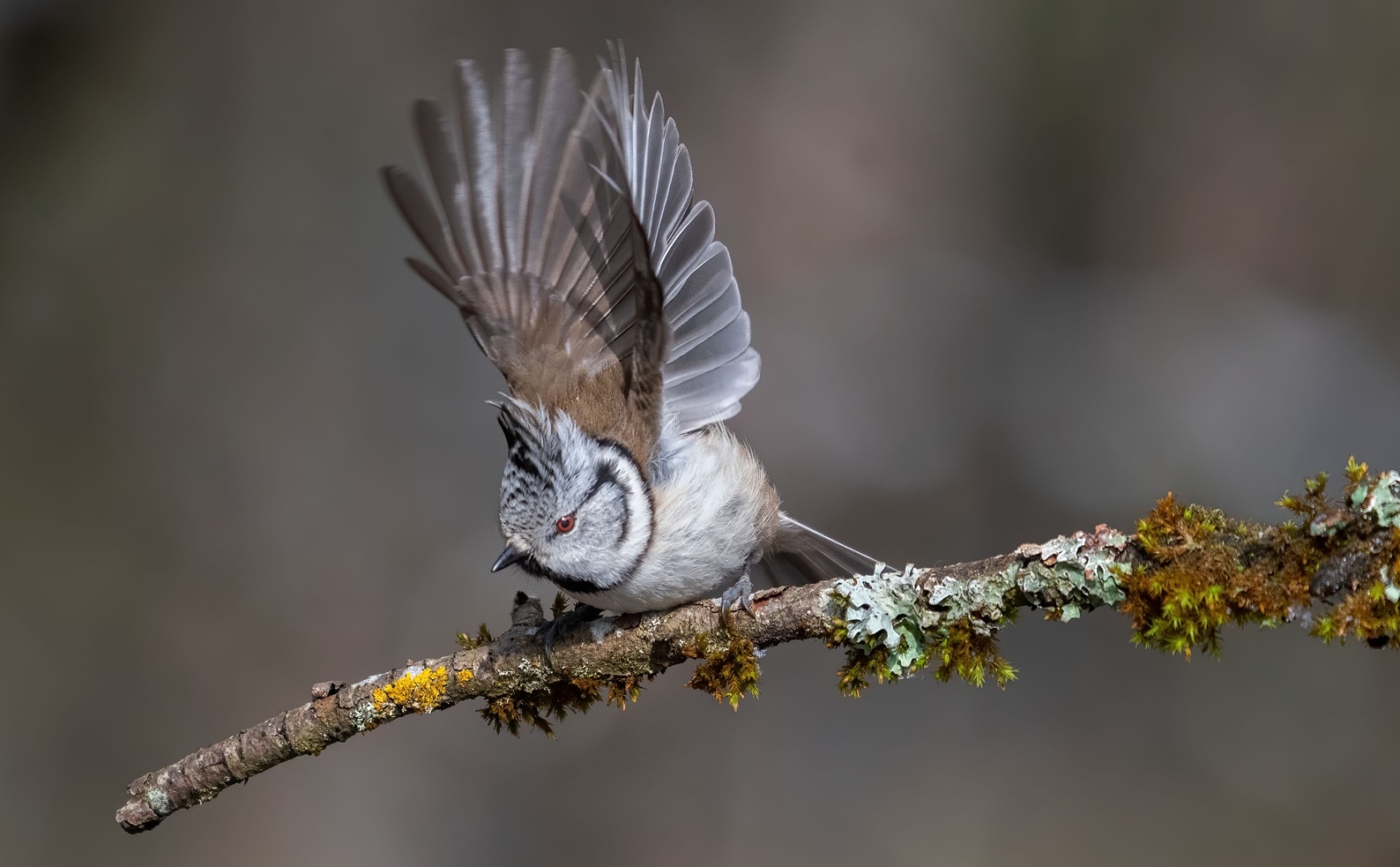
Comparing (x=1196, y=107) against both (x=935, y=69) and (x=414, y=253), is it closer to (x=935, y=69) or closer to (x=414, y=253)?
(x=935, y=69)

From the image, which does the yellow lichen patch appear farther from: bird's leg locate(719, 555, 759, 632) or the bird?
bird's leg locate(719, 555, 759, 632)

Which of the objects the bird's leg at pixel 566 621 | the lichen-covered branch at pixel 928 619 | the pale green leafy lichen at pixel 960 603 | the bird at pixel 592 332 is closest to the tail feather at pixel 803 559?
the bird at pixel 592 332

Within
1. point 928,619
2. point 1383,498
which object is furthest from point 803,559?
point 1383,498

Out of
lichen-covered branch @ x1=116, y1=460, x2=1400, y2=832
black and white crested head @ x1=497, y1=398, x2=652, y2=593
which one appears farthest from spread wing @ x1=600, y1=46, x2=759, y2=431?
lichen-covered branch @ x1=116, y1=460, x2=1400, y2=832

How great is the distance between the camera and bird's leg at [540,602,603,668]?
244 cm

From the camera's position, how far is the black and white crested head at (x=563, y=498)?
2479 mm

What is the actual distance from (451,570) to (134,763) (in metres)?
1.72

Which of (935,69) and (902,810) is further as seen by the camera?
(935,69)

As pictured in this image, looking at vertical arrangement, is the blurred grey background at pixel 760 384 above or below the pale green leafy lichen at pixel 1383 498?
above

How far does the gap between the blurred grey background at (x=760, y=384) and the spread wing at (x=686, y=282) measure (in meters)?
2.11

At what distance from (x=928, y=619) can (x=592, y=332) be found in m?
1.26

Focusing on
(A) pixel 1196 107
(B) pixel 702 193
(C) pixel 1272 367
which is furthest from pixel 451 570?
(A) pixel 1196 107

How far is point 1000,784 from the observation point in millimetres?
4535

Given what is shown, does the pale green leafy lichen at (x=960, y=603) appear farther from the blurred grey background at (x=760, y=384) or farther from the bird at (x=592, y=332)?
the blurred grey background at (x=760, y=384)
